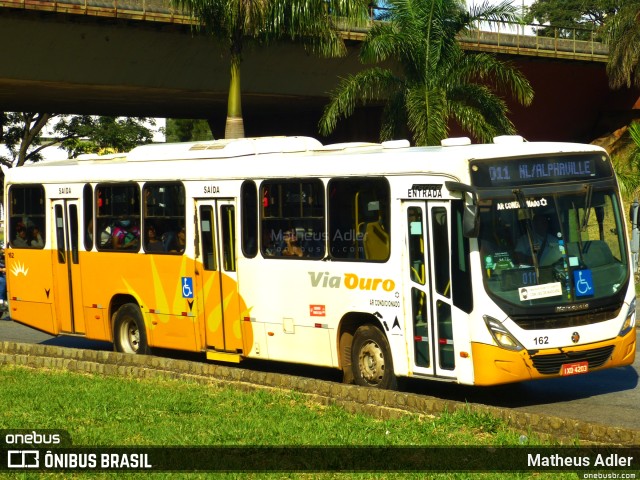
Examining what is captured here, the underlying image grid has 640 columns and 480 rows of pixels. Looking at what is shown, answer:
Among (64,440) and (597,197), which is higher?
(597,197)

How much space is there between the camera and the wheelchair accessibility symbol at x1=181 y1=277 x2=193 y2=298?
17500 mm

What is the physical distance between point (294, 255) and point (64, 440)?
519cm

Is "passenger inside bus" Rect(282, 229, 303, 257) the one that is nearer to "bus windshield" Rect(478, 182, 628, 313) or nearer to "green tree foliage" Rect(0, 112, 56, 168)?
"bus windshield" Rect(478, 182, 628, 313)

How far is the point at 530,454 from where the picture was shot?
392 inches

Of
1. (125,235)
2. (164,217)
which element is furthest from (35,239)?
(164,217)

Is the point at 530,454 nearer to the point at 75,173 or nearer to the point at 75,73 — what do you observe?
the point at 75,173

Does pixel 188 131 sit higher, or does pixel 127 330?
pixel 188 131

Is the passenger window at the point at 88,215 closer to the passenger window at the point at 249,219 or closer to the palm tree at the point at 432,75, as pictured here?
the passenger window at the point at 249,219

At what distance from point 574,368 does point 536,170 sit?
2227 mm

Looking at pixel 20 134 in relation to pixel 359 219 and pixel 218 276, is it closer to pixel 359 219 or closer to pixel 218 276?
pixel 218 276

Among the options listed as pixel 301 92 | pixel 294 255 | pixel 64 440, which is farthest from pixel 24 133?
pixel 64 440

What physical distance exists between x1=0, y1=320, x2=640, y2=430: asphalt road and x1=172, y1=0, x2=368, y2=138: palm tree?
41.2ft

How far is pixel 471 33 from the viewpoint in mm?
40750

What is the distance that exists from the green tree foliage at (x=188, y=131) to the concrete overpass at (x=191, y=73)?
22960 millimetres
